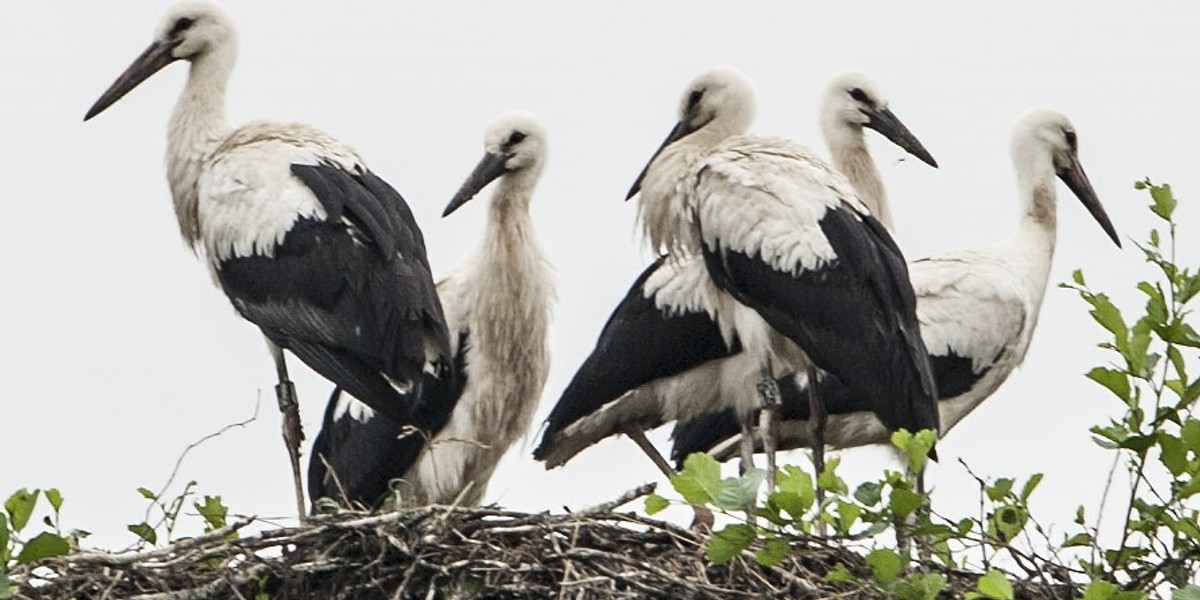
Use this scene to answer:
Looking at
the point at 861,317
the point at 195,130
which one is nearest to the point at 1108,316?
the point at 861,317

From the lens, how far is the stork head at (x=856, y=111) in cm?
1027

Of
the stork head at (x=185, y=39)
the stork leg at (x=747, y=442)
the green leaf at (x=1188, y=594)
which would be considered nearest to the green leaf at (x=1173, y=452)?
the green leaf at (x=1188, y=594)

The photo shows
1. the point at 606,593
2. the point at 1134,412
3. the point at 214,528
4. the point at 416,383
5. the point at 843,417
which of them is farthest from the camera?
the point at 843,417

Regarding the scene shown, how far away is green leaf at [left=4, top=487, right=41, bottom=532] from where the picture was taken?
6762 mm

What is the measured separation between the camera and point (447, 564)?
22.8 ft

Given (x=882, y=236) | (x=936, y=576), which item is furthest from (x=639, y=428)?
(x=936, y=576)

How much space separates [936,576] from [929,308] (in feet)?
13.2

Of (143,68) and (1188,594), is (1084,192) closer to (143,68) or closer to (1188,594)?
(143,68)

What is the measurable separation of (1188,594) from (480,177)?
13.3 ft

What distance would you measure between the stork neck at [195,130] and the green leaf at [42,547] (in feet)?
9.51

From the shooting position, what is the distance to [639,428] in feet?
33.0

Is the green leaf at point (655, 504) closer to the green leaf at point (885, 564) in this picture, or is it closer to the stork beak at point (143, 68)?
the green leaf at point (885, 564)

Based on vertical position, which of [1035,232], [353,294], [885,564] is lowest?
[885,564]

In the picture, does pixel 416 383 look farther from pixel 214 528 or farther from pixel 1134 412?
pixel 1134 412
